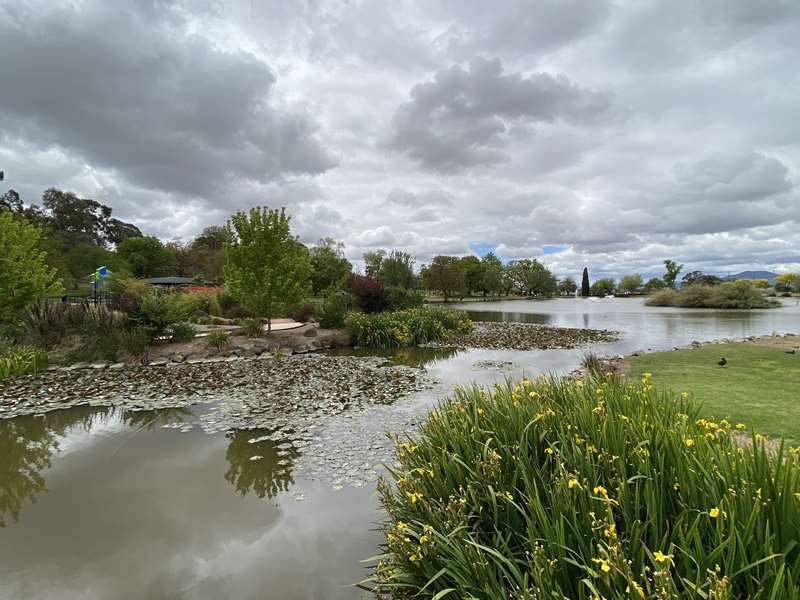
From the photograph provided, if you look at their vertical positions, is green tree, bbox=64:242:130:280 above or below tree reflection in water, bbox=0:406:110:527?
above

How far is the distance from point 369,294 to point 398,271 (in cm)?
838

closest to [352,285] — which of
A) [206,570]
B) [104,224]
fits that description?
[206,570]

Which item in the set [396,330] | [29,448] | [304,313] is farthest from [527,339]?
[29,448]

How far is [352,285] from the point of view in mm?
22703

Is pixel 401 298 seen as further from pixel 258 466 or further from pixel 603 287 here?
pixel 603 287

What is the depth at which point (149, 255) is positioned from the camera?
52.8 metres

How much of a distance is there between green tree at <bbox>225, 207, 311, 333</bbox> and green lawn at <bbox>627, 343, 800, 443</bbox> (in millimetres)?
12325

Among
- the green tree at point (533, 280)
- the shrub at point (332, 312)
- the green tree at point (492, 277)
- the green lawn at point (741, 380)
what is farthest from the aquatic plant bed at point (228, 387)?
the green tree at point (533, 280)

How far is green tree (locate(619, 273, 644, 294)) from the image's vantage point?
101250 mm

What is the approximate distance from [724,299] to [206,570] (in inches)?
2357

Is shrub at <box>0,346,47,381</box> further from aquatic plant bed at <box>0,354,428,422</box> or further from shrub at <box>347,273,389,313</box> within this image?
shrub at <box>347,273,389,313</box>

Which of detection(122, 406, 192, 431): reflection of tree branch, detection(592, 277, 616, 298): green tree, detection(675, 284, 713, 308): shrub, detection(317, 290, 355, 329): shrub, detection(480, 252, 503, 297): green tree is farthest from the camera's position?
detection(592, 277, 616, 298): green tree

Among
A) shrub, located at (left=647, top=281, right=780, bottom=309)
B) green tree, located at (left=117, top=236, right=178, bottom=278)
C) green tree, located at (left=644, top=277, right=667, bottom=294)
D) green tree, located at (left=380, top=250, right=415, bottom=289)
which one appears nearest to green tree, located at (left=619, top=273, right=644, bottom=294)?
green tree, located at (left=644, top=277, right=667, bottom=294)

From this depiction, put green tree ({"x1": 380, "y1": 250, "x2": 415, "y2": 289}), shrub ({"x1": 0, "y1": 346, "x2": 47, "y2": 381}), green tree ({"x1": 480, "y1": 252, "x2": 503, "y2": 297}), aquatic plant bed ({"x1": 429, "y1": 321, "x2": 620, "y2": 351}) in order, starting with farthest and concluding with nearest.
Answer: green tree ({"x1": 480, "y1": 252, "x2": 503, "y2": 297})
green tree ({"x1": 380, "y1": 250, "x2": 415, "y2": 289})
aquatic plant bed ({"x1": 429, "y1": 321, "x2": 620, "y2": 351})
shrub ({"x1": 0, "y1": 346, "x2": 47, "y2": 381})
